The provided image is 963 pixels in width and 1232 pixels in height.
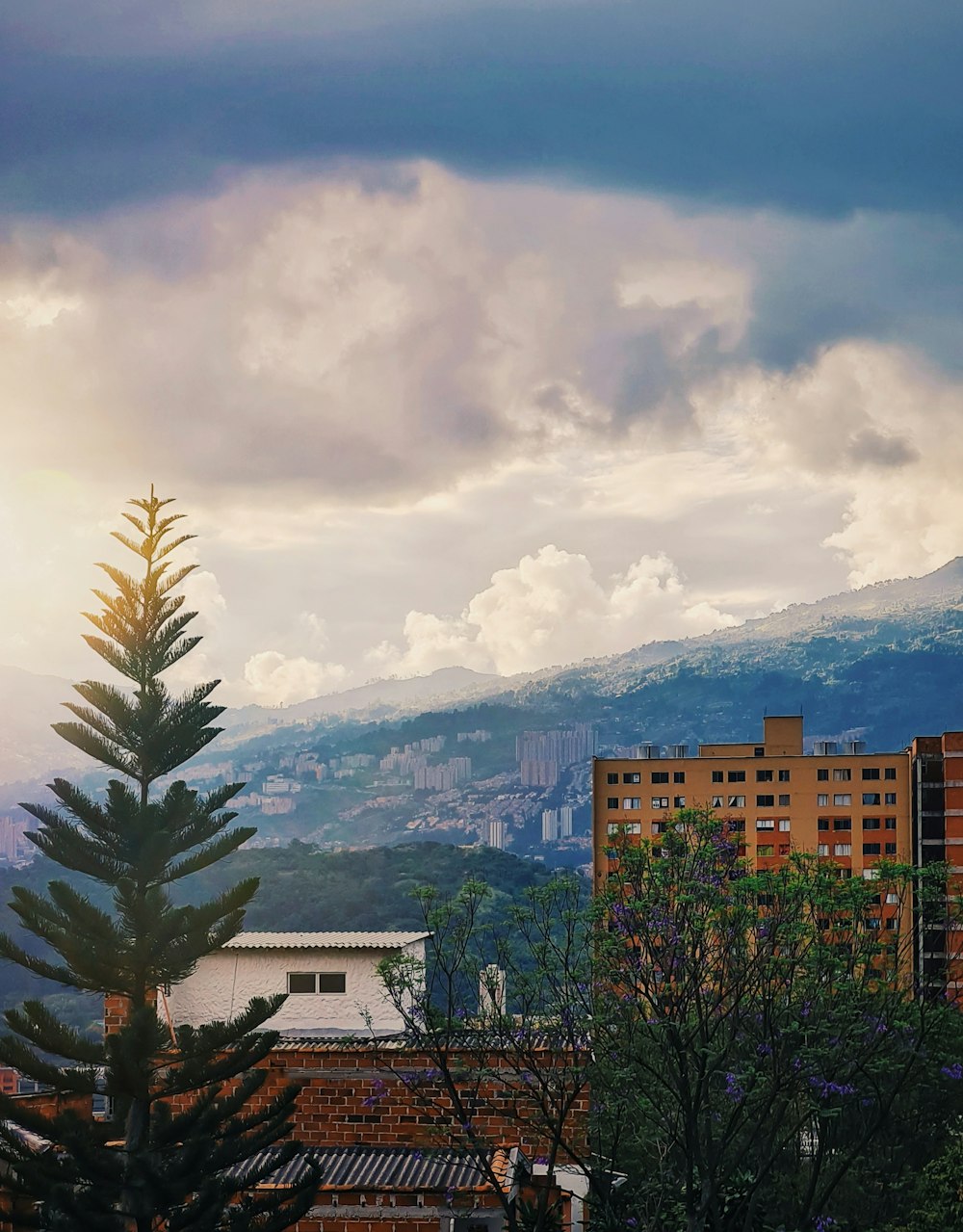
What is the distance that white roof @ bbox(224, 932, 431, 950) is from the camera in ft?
54.4

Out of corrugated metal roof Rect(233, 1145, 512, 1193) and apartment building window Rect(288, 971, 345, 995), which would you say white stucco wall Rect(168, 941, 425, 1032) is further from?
corrugated metal roof Rect(233, 1145, 512, 1193)

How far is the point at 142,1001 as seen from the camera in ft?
48.8

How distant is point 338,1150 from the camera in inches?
549

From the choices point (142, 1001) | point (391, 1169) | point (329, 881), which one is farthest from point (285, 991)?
point (329, 881)

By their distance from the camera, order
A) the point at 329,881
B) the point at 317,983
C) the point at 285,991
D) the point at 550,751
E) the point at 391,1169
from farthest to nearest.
→ 1. the point at 550,751
2. the point at 329,881
3. the point at 285,991
4. the point at 317,983
5. the point at 391,1169

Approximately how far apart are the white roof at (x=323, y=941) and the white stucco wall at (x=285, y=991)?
5 cm

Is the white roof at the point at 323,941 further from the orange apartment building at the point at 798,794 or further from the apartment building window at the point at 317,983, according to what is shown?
the orange apartment building at the point at 798,794

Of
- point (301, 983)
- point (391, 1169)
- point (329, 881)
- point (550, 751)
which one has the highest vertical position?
point (550, 751)

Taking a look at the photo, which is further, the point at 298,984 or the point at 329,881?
the point at 329,881

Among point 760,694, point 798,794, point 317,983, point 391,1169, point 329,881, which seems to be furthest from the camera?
point 760,694

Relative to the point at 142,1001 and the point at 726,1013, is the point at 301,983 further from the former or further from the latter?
the point at 726,1013

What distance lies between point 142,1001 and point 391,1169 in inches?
122

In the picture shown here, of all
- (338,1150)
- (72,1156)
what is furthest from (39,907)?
(338,1150)

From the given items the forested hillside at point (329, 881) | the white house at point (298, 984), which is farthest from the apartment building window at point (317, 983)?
the forested hillside at point (329, 881)
